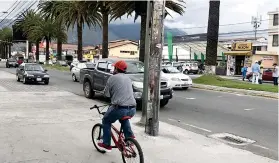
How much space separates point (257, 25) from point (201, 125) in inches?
2813

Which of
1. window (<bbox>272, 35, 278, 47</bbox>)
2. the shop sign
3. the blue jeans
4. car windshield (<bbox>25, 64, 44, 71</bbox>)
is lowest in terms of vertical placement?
the blue jeans

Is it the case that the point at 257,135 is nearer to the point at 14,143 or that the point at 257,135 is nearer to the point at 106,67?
the point at 14,143

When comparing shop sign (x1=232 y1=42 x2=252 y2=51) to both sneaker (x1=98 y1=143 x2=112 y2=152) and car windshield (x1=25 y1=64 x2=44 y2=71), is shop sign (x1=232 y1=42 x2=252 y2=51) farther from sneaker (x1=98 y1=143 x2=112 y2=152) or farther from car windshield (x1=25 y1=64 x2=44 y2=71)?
sneaker (x1=98 y1=143 x2=112 y2=152)

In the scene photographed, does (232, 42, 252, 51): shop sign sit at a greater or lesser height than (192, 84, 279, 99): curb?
greater

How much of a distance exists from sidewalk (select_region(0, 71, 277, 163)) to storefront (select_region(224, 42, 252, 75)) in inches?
1488

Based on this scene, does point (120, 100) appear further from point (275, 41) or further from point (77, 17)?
point (275, 41)

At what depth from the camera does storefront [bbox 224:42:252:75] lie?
45750mm

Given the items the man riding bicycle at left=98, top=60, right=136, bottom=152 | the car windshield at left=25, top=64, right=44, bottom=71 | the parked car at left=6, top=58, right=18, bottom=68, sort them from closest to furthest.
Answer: the man riding bicycle at left=98, top=60, right=136, bottom=152 < the car windshield at left=25, top=64, right=44, bottom=71 < the parked car at left=6, top=58, right=18, bottom=68

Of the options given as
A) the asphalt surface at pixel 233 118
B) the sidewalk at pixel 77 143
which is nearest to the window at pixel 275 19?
the asphalt surface at pixel 233 118

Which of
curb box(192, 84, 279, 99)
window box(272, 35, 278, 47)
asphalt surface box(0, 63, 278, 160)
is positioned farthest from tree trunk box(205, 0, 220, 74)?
window box(272, 35, 278, 47)

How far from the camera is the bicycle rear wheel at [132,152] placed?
545 centimetres

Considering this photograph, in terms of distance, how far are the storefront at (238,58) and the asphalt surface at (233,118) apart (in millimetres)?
31013

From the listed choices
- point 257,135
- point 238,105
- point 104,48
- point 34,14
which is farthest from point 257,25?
point 257,135

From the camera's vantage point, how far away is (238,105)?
13992mm
